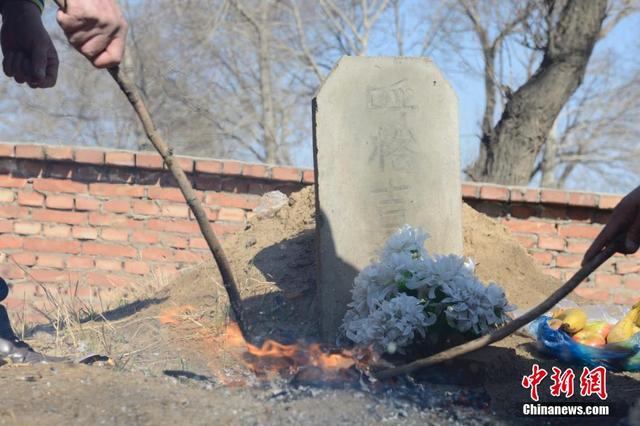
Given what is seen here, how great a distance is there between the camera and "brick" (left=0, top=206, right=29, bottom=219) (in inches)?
240

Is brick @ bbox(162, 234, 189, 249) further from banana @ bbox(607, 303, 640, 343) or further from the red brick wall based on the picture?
banana @ bbox(607, 303, 640, 343)

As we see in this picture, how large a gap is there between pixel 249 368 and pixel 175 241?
251 cm

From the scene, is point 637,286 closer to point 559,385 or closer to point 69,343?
point 559,385

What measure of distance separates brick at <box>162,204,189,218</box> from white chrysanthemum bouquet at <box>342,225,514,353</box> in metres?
2.52

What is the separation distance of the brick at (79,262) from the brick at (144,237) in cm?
41

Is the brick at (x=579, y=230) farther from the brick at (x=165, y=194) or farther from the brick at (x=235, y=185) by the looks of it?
the brick at (x=165, y=194)

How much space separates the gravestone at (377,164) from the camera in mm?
4492

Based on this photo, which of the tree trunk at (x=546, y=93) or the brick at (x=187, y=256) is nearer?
the brick at (x=187, y=256)

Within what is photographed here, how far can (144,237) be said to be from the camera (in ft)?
20.0

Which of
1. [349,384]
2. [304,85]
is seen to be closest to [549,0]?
[349,384]

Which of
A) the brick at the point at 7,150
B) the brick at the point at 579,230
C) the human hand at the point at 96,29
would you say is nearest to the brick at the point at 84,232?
the brick at the point at 7,150

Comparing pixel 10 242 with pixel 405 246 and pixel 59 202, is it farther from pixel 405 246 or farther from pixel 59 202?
pixel 405 246

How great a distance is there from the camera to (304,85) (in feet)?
56.6

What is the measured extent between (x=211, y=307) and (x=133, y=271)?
1.75 metres
